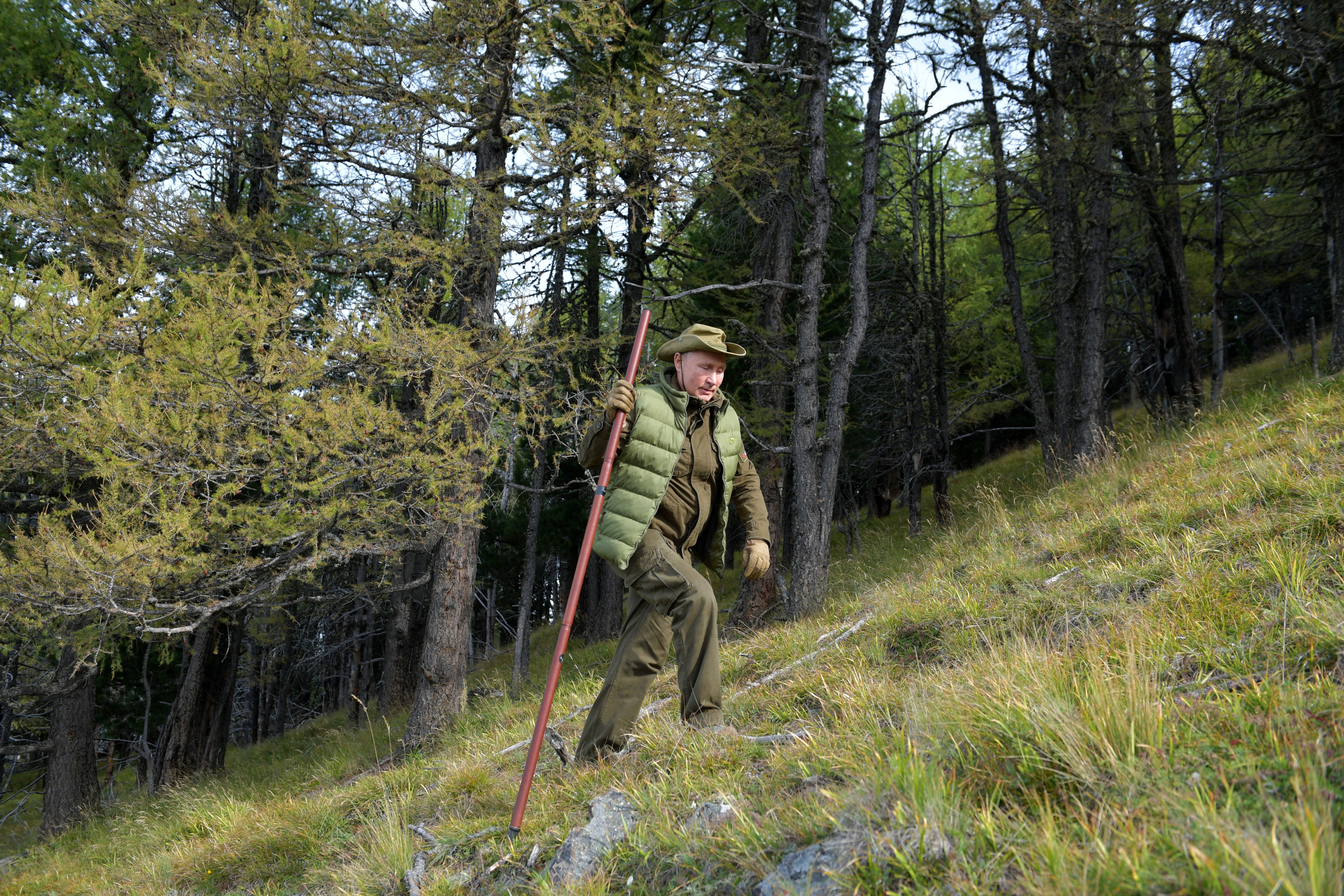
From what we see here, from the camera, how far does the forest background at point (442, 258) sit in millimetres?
6691

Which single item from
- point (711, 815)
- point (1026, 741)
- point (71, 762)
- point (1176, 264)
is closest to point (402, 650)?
point (71, 762)

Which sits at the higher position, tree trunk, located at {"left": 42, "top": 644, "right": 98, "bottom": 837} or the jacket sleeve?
the jacket sleeve

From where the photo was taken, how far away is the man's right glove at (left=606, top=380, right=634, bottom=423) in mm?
3848

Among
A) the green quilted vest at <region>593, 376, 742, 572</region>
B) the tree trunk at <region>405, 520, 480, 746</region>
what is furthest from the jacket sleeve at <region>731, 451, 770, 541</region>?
the tree trunk at <region>405, 520, 480, 746</region>

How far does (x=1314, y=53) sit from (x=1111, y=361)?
12.7 metres

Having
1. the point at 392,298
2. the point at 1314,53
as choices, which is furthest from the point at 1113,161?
the point at 392,298

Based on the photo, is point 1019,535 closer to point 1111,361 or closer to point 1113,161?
point 1113,161

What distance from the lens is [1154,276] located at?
14.9 meters

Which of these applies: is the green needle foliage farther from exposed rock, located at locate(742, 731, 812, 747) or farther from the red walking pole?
exposed rock, located at locate(742, 731, 812, 747)

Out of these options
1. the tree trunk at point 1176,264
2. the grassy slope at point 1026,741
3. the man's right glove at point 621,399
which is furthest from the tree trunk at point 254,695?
the tree trunk at point 1176,264

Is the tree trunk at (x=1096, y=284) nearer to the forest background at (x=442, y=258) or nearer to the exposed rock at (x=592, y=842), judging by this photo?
the forest background at (x=442, y=258)

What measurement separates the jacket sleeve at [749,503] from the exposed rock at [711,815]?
6.32 ft

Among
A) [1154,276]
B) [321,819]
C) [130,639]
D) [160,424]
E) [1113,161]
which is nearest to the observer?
[321,819]

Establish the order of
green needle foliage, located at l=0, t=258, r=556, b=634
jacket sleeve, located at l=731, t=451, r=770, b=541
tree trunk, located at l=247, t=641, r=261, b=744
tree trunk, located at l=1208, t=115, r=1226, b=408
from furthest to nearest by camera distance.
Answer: tree trunk, located at l=247, t=641, r=261, b=744, tree trunk, located at l=1208, t=115, r=1226, b=408, green needle foliage, located at l=0, t=258, r=556, b=634, jacket sleeve, located at l=731, t=451, r=770, b=541
